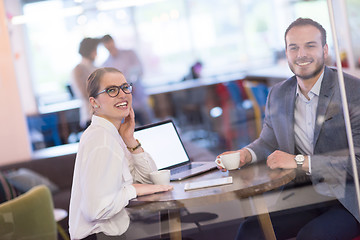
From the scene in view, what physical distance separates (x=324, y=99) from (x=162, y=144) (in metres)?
0.75

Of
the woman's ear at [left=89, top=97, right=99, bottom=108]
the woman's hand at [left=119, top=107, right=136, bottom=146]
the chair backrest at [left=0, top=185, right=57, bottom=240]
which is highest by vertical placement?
the woman's ear at [left=89, top=97, right=99, bottom=108]

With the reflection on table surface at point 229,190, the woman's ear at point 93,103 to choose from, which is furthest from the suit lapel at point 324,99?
the woman's ear at point 93,103

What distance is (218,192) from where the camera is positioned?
2109mm

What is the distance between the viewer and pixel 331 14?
87.0 inches

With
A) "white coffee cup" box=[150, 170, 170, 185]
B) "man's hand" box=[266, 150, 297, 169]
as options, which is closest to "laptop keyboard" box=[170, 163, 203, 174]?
"white coffee cup" box=[150, 170, 170, 185]

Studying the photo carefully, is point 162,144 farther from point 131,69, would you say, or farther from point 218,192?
point 131,69

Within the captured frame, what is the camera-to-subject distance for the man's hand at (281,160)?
2207mm

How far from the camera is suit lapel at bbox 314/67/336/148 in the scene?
2197 mm

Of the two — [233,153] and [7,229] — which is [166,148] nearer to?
[233,153]

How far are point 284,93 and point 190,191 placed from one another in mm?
607

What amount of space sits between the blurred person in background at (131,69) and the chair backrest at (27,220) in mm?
664

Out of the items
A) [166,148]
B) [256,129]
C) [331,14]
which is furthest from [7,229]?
[331,14]

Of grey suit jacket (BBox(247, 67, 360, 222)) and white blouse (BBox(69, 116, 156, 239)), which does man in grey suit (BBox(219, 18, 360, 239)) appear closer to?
grey suit jacket (BBox(247, 67, 360, 222))

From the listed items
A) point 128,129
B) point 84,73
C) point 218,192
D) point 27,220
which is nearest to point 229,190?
point 218,192
